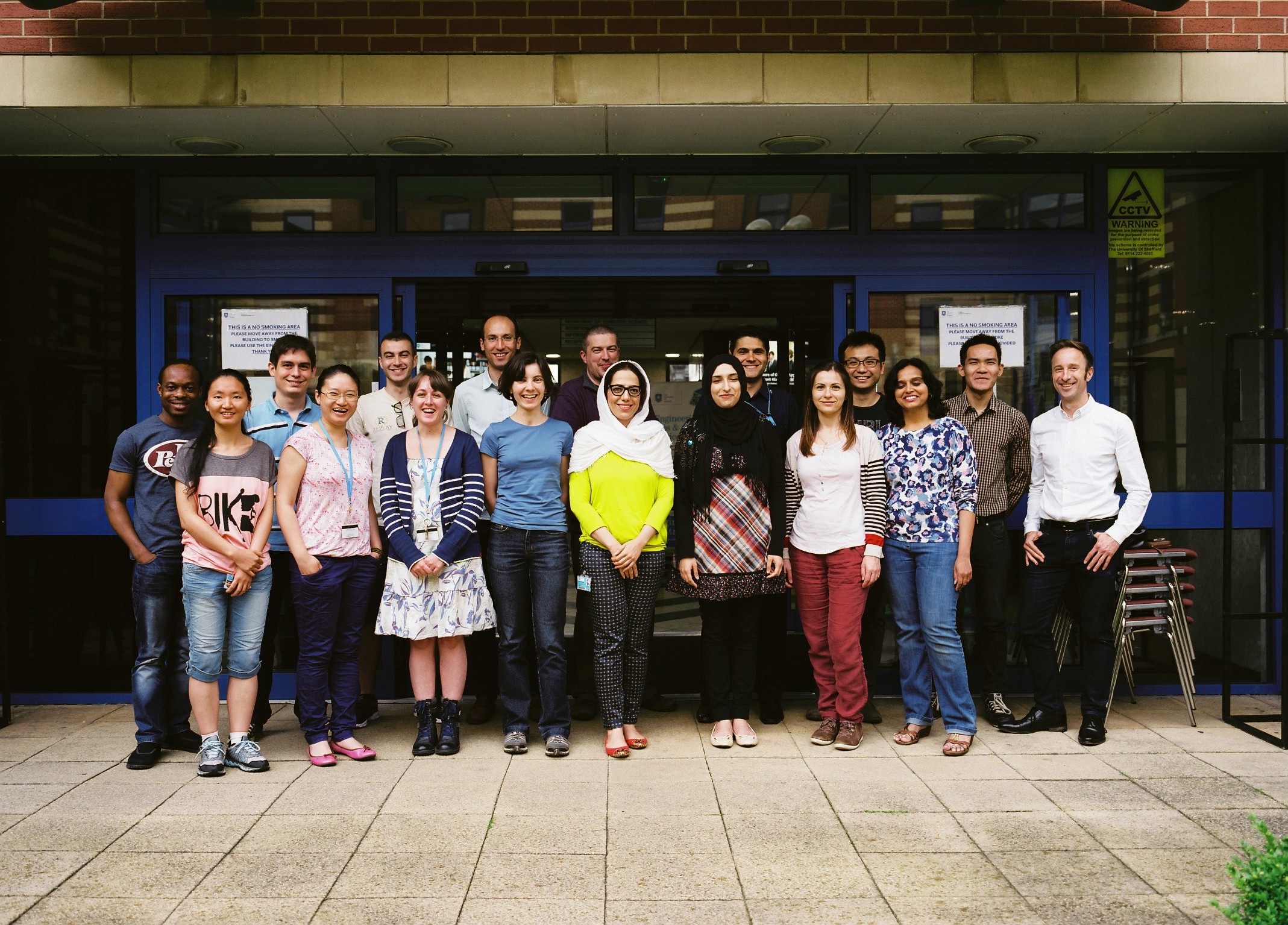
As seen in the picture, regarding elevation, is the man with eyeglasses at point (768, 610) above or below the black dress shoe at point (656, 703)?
above

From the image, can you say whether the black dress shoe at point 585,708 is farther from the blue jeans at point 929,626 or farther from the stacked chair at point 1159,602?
the stacked chair at point 1159,602

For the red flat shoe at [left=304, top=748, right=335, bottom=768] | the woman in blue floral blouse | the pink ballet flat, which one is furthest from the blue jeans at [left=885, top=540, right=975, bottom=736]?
the red flat shoe at [left=304, top=748, right=335, bottom=768]

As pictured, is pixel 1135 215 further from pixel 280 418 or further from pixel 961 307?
pixel 280 418

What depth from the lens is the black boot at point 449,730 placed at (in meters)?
4.70

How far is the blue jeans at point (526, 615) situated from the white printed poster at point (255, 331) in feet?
6.73

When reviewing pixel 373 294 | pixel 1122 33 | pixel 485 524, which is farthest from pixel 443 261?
pixel 1122 33

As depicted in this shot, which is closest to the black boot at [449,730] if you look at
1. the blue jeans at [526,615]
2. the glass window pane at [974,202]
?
the blue jeans at [526,615]

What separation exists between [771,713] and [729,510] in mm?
1229

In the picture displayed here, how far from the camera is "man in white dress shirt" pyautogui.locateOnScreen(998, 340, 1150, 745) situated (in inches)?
191

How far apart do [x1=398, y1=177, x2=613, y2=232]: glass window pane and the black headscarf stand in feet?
5.38

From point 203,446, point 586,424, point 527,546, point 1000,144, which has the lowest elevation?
point 527,546

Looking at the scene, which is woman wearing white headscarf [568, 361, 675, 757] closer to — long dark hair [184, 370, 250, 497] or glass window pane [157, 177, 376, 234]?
long dark hair [184, 370, 250, 497]

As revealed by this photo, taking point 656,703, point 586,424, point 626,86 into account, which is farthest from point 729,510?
point 626,86

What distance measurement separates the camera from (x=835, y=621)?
15.6ft
